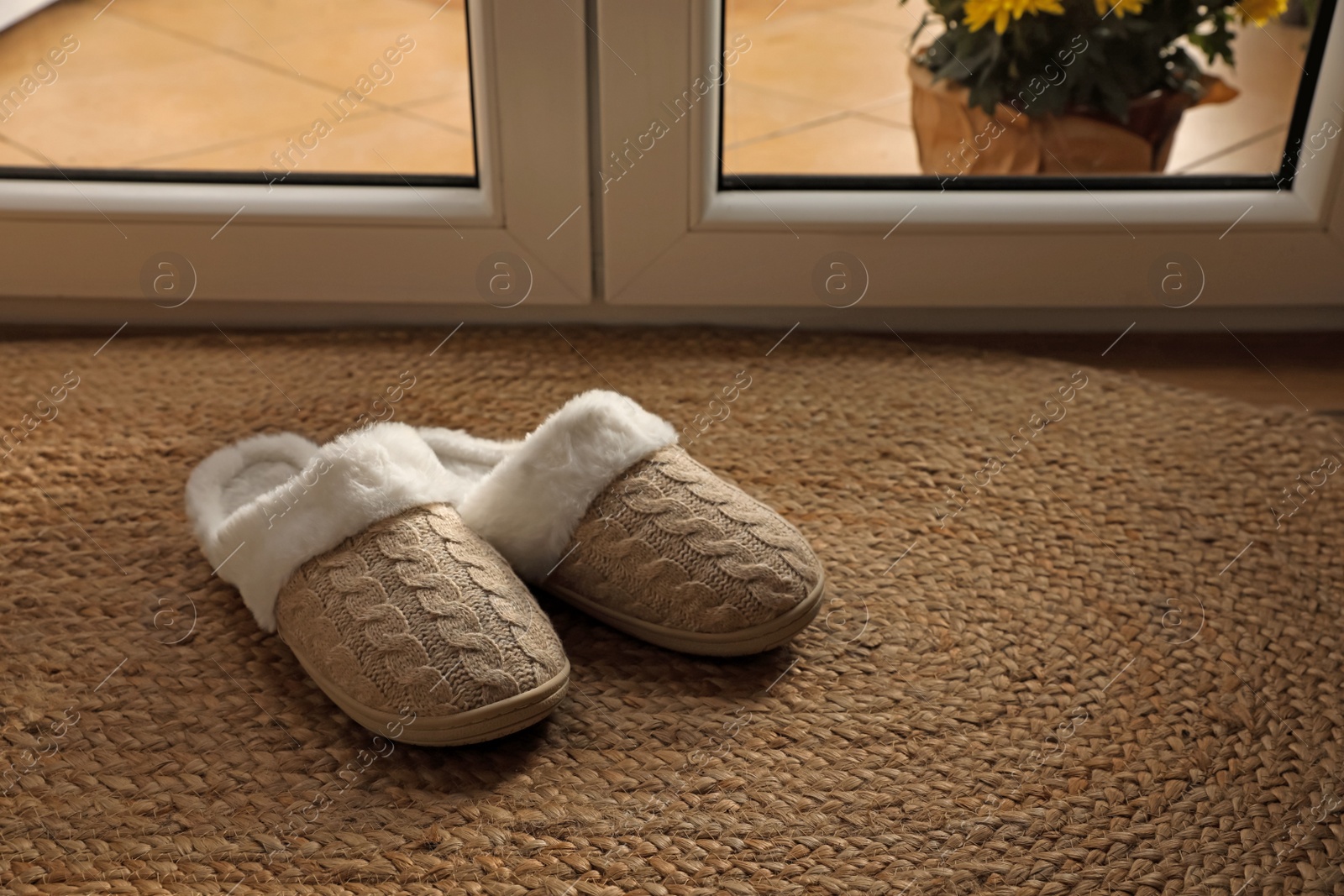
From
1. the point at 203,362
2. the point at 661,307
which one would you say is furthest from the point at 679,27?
the point at 203,362

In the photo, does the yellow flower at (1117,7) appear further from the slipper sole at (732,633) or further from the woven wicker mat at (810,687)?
the slipper sole at (732,633)

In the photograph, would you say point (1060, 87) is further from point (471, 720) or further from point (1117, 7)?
point (471, 720)

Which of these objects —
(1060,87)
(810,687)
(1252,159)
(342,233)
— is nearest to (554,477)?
(810,687)

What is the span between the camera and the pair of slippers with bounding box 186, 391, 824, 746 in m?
0.64

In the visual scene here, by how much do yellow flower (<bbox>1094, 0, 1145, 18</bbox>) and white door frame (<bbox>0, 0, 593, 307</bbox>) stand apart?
505mm

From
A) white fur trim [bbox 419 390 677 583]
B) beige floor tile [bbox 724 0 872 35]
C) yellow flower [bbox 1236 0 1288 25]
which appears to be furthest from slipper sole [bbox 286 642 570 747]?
yellow flower [bbox 1236 0 1288 25]

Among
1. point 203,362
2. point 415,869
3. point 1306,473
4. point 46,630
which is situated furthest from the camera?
point 203,362

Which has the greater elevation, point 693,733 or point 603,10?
point 603,10

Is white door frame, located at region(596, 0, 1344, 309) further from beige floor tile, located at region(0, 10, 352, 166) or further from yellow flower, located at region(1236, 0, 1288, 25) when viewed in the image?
beige floor tile, located at region(0, 10, 352, 166)

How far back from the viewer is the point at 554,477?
715 millimetres

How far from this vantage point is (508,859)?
0.59 meters

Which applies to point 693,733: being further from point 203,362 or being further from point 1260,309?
point 1260,309

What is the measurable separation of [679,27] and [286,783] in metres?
0.69

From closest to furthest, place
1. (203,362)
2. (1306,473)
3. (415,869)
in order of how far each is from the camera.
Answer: (415,869) < (1306,473) < (203,362)
